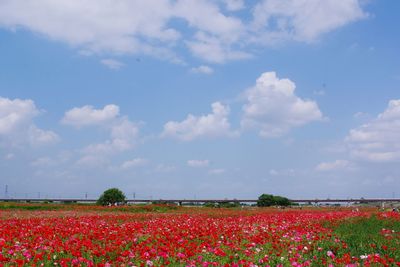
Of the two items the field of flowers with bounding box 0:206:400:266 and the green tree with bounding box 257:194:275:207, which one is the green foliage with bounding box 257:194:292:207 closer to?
the green tree with bounding box 257:194:275:207

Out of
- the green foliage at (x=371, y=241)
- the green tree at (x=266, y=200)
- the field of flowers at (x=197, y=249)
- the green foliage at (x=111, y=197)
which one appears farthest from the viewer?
the green tree at (x=266, y=200)

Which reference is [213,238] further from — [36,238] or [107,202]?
[107,202]

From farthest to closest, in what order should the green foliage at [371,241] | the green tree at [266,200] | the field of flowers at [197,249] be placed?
the green tree at [266,200] → the green foliage at [371,241] → the field of flowers at [197,249]

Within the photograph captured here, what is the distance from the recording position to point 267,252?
8.48m

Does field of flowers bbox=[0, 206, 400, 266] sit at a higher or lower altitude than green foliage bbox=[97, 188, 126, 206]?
lower

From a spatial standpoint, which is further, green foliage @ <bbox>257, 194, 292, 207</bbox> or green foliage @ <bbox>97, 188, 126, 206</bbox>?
green foliage @ <bbox>257, 194, 292, 207</bbox>

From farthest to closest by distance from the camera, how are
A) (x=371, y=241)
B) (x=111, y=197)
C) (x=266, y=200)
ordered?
(x=266, y=200) → (x=111, y=197) → (x=371, y=241)

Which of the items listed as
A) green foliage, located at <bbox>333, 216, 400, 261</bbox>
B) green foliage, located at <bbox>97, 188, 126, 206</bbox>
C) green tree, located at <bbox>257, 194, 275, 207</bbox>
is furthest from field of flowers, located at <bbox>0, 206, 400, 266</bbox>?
green tree, located at <bbox>257, 194, 275, 207</bbox>

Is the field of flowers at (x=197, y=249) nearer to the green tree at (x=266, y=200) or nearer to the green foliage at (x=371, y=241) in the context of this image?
the green foliage at (x=371, y=241)

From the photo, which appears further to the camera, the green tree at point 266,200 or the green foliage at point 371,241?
the green tree at point 266,200

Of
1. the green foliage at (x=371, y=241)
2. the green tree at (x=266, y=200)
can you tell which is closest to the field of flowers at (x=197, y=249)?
the green foliage at (x=371, y=241)

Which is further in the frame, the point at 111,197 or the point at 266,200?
the point at 266,200

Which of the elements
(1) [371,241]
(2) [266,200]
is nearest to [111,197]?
(2) [266,200]

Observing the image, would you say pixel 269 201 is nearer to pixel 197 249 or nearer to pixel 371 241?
pixel 371 241
